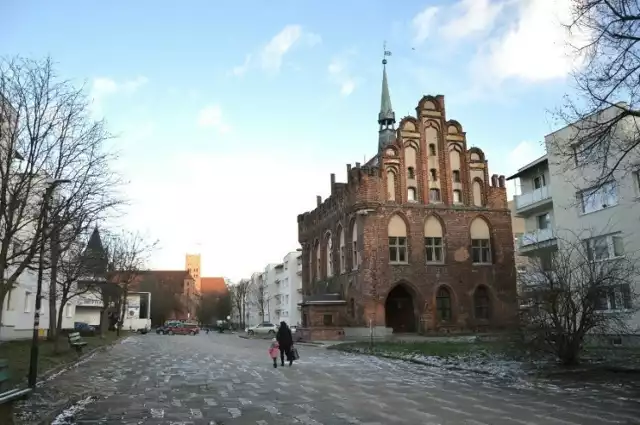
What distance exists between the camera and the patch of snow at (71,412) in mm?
10305

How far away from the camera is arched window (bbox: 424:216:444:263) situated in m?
49.3

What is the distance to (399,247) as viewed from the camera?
4853 centimetres

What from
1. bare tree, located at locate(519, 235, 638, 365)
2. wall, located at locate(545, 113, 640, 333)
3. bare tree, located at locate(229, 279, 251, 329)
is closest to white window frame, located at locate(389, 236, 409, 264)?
wall, located at locate(545, 113, 640, 333)

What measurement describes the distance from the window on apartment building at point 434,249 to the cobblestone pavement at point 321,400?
30899 millimetres

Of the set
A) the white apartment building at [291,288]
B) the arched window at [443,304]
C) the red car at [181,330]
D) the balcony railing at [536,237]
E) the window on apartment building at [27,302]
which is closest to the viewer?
the balcony railing at [536,237]

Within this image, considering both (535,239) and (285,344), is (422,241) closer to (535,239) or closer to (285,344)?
(535,239)

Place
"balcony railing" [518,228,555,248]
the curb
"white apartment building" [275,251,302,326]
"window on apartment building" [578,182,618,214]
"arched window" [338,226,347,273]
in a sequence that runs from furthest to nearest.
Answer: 1. "white apartment building" [275,251,302,326]
2. "arched window" [338,226,347,273]
3. "balcony railing" [518,228,555,248]
4. "window on apartment building" [578,182,618,214]
5. the curb

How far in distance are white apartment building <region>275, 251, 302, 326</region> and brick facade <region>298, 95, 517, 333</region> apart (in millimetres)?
39995

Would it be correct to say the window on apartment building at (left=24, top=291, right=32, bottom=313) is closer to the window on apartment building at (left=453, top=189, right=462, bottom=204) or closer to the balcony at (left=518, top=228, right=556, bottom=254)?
the balcony at (left=518, top=228, right=556, bottom=254)

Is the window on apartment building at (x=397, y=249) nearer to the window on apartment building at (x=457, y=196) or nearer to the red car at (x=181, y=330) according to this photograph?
the window on apartment building at (x=457, y=196)

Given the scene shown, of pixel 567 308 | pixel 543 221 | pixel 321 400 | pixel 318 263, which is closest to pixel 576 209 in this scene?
pixel 543 221

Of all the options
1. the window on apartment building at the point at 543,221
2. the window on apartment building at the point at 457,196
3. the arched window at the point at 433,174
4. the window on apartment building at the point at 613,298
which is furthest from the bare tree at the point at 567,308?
the window on apartment building at the point at 457,196

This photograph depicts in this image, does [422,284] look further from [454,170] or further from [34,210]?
[34,210]

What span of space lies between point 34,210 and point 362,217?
109 feet
